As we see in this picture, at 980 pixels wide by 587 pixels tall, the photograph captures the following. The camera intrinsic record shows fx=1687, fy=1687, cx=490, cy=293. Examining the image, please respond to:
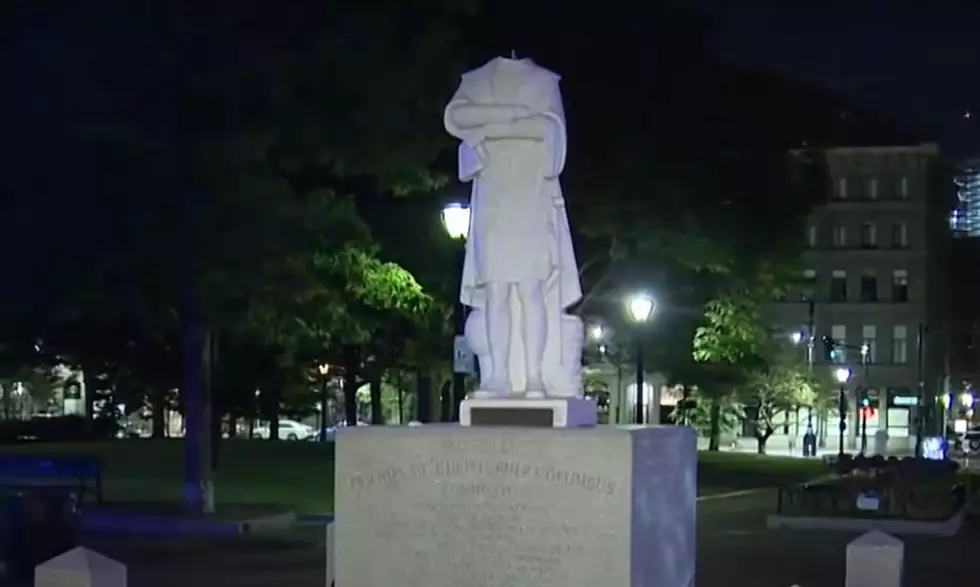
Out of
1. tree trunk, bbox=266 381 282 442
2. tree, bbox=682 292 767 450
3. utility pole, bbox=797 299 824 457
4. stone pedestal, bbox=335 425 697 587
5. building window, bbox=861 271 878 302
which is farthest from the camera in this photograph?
building window, bbox=861 271 878 302

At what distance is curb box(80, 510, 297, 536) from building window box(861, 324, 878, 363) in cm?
7253

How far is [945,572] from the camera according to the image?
70.1 ft

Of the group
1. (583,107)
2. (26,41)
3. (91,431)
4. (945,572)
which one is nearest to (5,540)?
(26,41)

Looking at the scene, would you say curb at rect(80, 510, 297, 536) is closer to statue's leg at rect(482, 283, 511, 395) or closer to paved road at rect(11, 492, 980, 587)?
paved road at rect(11, 492, 980, 587)

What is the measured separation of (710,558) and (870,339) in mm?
75473

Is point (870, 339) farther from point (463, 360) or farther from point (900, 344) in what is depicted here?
point (463, 360)

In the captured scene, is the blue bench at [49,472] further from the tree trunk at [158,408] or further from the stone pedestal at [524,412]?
the tree trunk at [158,408]

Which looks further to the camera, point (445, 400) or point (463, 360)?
point (445, 400)

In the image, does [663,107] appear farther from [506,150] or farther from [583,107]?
[506,150]

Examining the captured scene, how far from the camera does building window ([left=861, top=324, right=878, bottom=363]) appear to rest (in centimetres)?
9488

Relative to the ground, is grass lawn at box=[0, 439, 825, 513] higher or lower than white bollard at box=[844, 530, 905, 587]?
lower

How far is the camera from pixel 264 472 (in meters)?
40.5

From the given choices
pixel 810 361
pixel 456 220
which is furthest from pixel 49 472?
pixel 810 361

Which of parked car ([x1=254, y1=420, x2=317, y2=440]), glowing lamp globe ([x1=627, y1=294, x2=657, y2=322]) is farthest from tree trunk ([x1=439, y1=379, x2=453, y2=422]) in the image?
parked car ([x1=254, y1=420, x2=317, y2=440])
